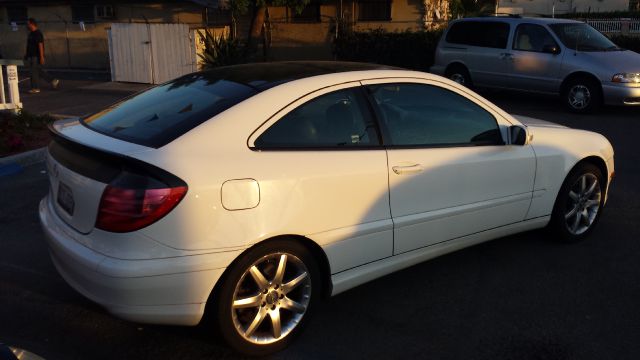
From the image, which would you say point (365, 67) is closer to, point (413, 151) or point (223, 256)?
point (413, 151)

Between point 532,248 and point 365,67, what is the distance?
2146 mm

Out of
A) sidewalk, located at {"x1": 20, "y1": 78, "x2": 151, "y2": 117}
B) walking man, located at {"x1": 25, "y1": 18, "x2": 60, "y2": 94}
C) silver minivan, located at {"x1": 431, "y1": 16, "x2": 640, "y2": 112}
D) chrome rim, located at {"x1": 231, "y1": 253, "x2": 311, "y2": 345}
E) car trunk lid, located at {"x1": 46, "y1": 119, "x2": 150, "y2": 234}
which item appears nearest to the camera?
car trunk lid, located at {"x1": 46, "y1": 119, "x2": 150, "y2": 234}

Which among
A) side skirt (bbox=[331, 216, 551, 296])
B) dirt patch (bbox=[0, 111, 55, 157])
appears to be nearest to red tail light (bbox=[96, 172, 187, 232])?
side skirt (bbox=[331, 216, 551, 296])

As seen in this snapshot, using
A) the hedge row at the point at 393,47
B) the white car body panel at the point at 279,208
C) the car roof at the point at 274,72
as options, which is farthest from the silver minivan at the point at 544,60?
the car roof at the point at 274,72

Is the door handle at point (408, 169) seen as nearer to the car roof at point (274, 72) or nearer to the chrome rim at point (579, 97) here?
the car roof at point (274, 72)

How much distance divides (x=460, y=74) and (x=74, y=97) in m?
8.86

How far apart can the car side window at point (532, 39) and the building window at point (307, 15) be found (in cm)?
838

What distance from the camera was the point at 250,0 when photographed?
17.4m

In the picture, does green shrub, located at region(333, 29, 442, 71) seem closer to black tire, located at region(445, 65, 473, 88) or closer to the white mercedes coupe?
black tire, located at region(445, 65, 473, 88)

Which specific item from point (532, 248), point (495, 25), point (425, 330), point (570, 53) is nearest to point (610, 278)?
point (532, 248)

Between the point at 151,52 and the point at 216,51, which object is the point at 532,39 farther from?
the point at 151,52

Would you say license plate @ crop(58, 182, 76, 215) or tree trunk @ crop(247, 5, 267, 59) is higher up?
tree trunk @ crop(247, 5, 267, 59)

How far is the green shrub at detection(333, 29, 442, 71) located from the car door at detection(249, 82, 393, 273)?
13.4 m

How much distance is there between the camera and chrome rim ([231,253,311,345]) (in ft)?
11.5
